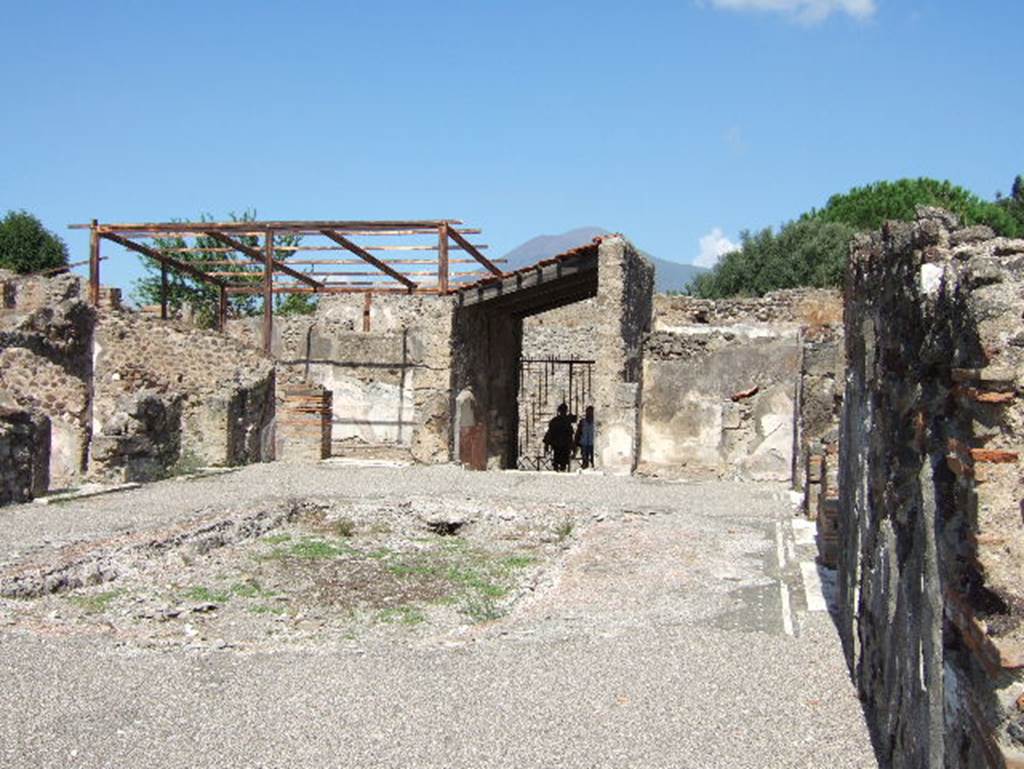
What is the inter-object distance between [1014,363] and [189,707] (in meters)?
3.29

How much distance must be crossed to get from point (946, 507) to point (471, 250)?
1510 cm

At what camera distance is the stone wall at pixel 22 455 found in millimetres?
10039

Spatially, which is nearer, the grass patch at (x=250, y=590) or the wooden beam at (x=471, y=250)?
the grass patch at (x=250, y=590)

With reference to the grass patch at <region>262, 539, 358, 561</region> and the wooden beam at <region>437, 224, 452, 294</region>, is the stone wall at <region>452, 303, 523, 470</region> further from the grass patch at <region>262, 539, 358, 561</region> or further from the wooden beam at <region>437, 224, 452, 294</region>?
the grass patch at <region>262, 539, 358, 561</region>

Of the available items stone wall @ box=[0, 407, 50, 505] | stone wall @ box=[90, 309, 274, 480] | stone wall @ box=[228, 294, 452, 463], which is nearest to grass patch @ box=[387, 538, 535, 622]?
stone wall @ box=[0, 407, 50, 505]

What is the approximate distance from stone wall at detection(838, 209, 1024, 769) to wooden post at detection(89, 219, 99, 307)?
15.6 m

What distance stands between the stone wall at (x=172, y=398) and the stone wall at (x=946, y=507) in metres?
9.84

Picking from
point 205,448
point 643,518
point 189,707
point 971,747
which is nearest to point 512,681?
point 189,707

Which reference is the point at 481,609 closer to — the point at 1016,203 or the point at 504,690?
the point at 504,690

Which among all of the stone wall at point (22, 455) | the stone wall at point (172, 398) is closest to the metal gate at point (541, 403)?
the stone wall at point (172, 398)

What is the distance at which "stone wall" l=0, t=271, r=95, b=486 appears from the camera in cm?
1385

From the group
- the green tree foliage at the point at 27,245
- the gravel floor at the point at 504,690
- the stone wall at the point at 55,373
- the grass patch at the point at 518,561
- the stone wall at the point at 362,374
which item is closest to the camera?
the gravel floor at the point at 504,690

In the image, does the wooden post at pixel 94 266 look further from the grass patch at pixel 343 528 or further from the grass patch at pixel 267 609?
the grass patch at pixel 267 609

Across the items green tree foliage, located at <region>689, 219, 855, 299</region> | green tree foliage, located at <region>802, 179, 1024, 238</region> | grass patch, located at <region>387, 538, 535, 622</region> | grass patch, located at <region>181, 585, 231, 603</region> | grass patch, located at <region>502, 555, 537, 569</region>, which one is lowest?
grass patch, located at <region>181, 585, 231, 603</region>
